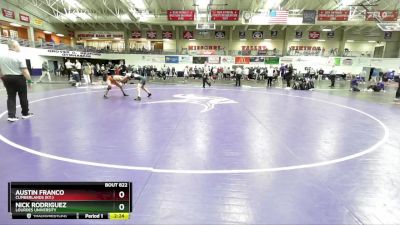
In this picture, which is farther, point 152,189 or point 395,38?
point 395,38

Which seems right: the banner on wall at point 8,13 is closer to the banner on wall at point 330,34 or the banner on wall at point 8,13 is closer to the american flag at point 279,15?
the american flag at point 279,15

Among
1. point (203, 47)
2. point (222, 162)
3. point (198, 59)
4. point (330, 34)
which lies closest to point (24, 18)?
point (198, 59)

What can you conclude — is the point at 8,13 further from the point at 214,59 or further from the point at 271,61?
the point at 271,61

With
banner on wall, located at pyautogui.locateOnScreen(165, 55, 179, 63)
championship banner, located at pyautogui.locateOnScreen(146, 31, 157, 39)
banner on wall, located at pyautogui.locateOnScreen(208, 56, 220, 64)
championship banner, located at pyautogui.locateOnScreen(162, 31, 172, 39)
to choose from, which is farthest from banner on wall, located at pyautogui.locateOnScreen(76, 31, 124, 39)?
banner on wall, located at pyautogui.locateOnScreen(208, 56, 220, 64)

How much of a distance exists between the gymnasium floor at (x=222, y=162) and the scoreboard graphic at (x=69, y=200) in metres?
0.81

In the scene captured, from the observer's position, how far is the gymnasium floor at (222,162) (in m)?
2.76

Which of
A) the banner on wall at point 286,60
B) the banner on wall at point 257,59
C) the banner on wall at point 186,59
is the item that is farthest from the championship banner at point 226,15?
the banner on wall at point 286,60

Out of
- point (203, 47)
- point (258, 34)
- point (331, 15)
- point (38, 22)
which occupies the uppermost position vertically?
point (331, 15)

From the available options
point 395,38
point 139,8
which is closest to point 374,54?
point 395,38

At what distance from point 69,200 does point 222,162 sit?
2610 mm

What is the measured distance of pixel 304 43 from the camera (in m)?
37.4

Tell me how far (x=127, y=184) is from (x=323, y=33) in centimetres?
4110

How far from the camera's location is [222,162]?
404cm

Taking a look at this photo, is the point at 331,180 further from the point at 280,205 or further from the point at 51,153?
the point at 51,153
